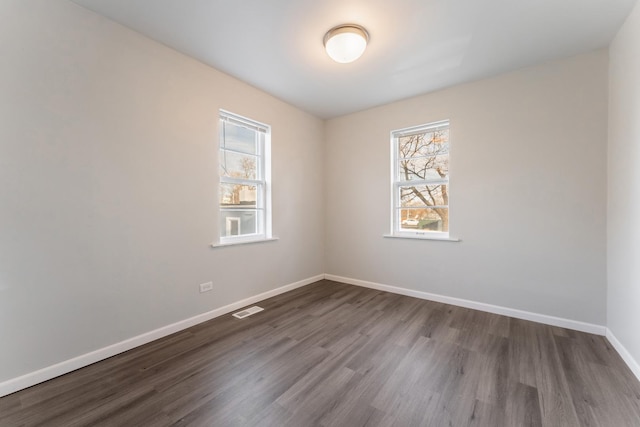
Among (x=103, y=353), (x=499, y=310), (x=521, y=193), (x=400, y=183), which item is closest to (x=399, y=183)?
(x=400, y=183)

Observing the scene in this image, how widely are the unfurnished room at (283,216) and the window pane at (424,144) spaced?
0.03 metres

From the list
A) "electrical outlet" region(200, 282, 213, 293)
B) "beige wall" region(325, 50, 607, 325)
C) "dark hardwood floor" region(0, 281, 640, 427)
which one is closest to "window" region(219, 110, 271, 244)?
"electrical outlet" region(200, 282, 213, 293)

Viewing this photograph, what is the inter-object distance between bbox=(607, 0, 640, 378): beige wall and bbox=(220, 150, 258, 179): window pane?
139 inches

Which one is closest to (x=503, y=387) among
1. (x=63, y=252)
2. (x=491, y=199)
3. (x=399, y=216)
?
(x=491, y=199)

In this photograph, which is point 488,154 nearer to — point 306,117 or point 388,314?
point 388,314

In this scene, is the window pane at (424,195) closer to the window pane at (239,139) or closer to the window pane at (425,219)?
the window pane at (425,219)

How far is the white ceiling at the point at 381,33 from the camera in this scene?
6.44 feet

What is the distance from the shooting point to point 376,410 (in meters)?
1.54

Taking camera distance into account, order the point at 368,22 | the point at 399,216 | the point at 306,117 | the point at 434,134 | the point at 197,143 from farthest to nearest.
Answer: the point at 306,117 → the point at 399,216 → the point at 434,134 → the point at 197,143 → the point at 368,22

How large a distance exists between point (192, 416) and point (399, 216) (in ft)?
10.5

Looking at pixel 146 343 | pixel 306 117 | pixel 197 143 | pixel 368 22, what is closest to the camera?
pixel 368 22

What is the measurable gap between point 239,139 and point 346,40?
66.6 inches

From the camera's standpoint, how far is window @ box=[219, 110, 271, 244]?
3.05 metres

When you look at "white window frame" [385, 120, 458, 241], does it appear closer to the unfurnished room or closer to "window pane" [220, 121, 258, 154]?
the unfurnished room
